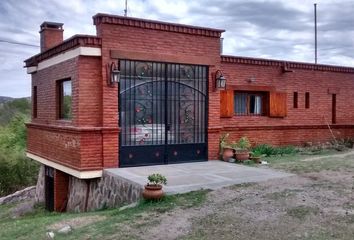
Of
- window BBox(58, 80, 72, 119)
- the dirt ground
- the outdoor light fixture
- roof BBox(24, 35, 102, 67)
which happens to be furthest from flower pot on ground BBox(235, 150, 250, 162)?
roof BBox(24, 35, 102, 67)

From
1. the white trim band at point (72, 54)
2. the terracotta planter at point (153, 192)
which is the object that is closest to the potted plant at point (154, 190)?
the terracotta planter at point (153, 192)

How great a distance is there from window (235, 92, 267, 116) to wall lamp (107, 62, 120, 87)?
539 centimetres

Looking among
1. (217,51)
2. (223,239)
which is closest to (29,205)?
(217,51)

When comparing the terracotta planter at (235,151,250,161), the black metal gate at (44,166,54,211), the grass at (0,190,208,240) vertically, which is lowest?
the black metal gate at (44,166,54,211)

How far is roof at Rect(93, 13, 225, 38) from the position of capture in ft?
37.4

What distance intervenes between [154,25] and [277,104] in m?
6.04

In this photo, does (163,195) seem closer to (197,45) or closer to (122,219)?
(122,219)

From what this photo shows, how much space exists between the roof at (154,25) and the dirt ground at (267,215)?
5147mm

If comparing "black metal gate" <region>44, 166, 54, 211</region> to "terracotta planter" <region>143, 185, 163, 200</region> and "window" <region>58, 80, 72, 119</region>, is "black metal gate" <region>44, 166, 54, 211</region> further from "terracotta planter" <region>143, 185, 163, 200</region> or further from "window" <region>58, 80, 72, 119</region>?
"terracotta planter" <region>143, 185, 163, 200</region>

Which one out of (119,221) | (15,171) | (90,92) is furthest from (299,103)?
(15,171)

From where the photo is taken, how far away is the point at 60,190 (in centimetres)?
1346

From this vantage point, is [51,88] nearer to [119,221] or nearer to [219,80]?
[219,80]

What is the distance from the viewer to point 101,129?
11.4m

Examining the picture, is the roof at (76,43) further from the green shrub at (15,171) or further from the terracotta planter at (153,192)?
the green shrub at (15,171)
